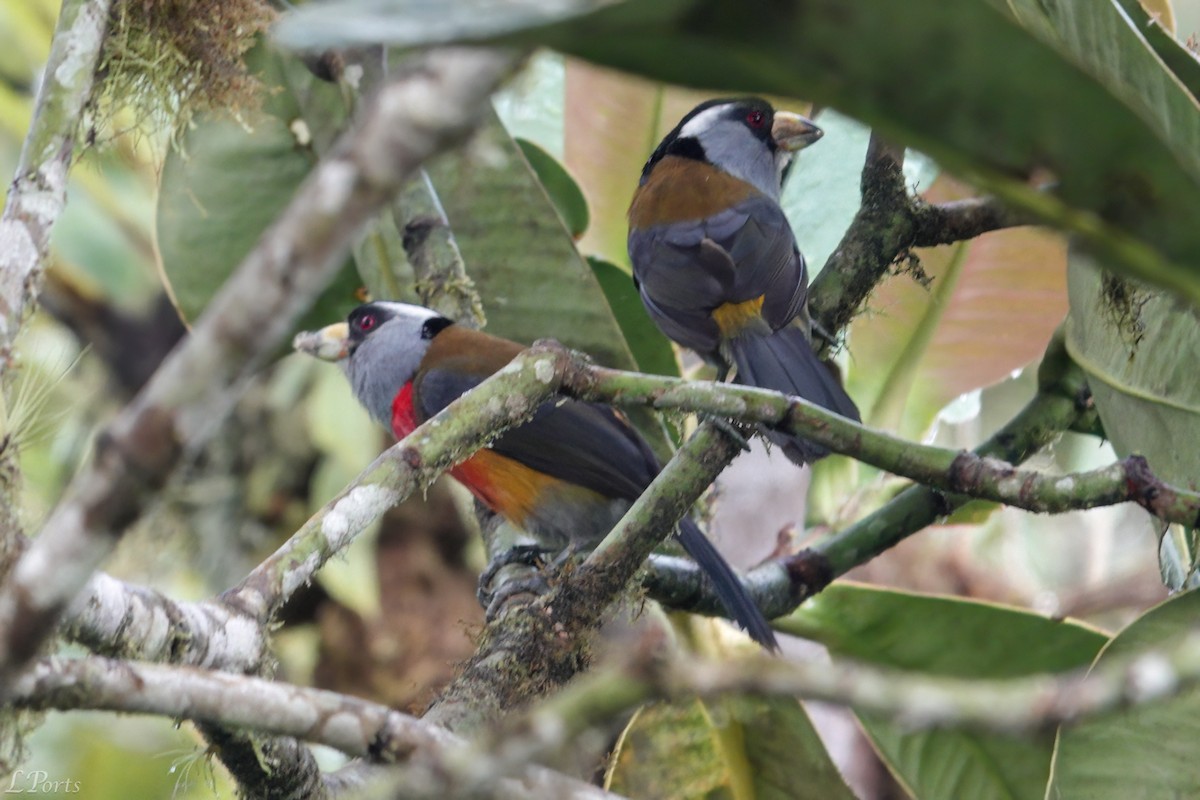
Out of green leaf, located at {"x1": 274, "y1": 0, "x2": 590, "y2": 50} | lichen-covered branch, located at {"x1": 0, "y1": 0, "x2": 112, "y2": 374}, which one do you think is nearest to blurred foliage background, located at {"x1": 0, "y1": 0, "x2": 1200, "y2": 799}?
Result: lichen-covered branch, located at {"x1": 0, "y1": 0, "x2": 112, "y2": 374}

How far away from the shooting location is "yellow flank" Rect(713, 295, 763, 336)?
9.09 feet

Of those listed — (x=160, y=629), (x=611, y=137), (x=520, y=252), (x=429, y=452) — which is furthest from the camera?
(x=611, y=137)

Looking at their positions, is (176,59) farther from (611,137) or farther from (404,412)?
(611,137)

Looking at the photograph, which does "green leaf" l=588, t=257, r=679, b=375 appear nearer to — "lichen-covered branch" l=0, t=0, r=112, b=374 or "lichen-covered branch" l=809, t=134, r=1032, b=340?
"lichen-covered branch" l=809, t=134, r=1032, b=340

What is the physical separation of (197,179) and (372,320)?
562mm

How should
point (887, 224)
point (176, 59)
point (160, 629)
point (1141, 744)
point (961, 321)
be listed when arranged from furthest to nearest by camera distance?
point (961, 321), point (176, 59), point (887, 224), point (1141, 744), point (160, 629)

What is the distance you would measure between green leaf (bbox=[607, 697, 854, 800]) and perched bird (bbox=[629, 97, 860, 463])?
1.95ft

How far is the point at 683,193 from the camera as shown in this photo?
312 cm

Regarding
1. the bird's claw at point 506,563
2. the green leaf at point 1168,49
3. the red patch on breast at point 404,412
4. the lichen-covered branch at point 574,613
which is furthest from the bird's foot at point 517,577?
the green leaf at point 1168,49

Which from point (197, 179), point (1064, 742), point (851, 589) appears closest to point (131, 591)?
point (1064, 742)

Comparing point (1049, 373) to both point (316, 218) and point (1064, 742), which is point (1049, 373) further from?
point (316, 218)

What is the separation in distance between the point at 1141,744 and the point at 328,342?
2234 mm

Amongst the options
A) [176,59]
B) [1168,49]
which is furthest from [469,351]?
[1168,49]

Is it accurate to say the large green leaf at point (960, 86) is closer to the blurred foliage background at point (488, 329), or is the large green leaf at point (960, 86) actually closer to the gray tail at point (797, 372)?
the blurred foliage background at point (488, 329)
